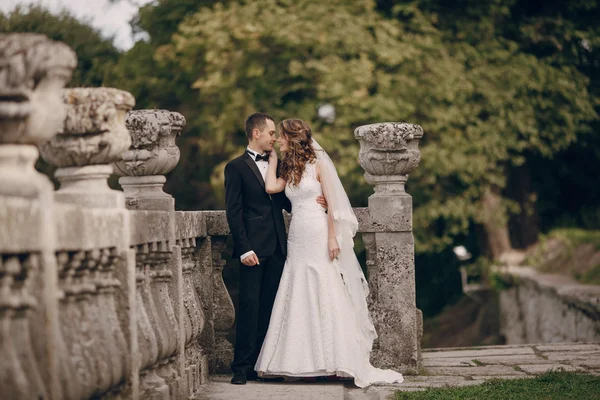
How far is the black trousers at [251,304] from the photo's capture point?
24.2 ft

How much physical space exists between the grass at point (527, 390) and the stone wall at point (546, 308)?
5.30 m

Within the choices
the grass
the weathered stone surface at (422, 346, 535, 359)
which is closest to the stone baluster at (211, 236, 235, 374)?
the grass

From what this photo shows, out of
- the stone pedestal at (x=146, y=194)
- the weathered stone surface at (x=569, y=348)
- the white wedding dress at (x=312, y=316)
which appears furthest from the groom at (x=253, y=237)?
the weathered stone surface at (x=569, y=348)

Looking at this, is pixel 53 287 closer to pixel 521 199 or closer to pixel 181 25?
pixel 181 25

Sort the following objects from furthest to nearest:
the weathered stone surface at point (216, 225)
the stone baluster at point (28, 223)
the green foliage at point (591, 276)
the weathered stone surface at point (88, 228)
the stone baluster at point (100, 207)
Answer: the green foliage at point (591, 276)
the weathered stone surface at point (216, 225)
the stone baluster at point (100, 207)
the weathered stone surface at point (88, 228)
the stone baluster at point (28, 223)

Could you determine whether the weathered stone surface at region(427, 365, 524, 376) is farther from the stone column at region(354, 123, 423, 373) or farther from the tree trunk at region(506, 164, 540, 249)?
the tree trunk at region(506, 164, 540, 249)

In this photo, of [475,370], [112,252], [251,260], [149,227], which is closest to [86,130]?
[112,252]

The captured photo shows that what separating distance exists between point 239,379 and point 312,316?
0.72m

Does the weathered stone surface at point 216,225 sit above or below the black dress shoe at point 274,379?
above

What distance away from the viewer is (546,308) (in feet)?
53.4

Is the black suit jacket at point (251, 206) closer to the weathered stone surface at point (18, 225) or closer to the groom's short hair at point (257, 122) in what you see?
the groom's short hair at point (257, 122)

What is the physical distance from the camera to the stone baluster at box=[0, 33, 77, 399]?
3.75 m

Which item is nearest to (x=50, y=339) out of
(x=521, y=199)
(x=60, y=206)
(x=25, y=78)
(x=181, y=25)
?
(x=60, y=206)

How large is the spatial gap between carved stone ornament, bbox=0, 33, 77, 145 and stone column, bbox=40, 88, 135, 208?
2.60ft
